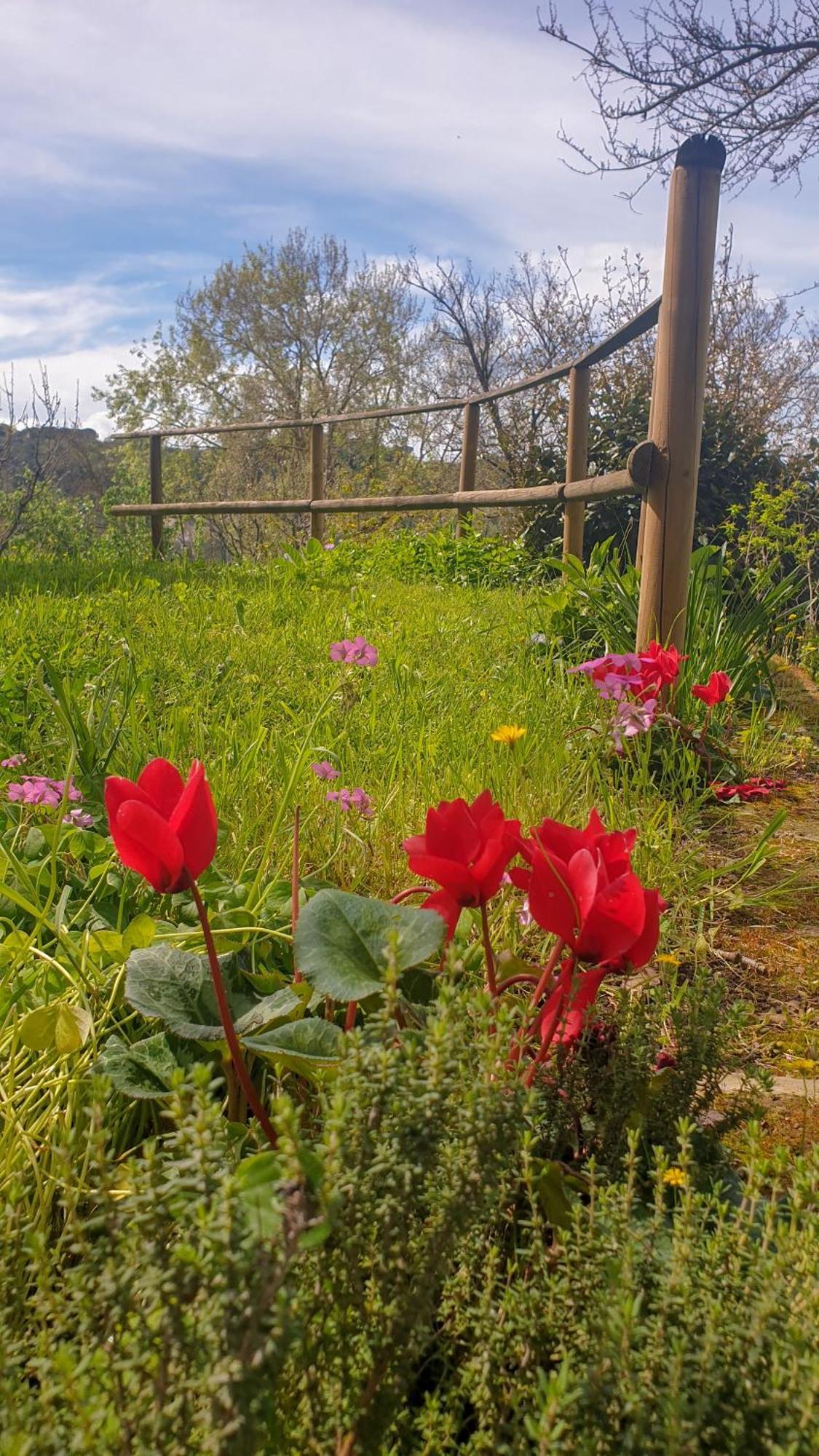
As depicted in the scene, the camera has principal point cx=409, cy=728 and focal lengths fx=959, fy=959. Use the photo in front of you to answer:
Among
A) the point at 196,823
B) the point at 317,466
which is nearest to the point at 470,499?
the point at 317,466

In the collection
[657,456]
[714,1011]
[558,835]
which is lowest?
[714,1011]

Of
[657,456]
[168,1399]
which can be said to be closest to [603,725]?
[657,456]

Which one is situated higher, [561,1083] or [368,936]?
[368,936]

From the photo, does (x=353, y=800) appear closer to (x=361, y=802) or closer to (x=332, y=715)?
(x=361, y=802)

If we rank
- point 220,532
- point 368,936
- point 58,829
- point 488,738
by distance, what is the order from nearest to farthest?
1. point 368,936
2. point 58,829
3. point 488,738
4. point 220,532

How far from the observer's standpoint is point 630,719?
239 centimetres

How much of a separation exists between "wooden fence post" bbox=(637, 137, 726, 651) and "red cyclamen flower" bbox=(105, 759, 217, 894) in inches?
93.6

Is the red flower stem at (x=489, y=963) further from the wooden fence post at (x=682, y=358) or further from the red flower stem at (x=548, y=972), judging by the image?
the wooden fence post at (x=682, y=358)

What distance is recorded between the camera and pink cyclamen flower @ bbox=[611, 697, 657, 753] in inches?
91.4

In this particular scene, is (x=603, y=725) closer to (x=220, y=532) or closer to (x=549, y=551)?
(x=549, y=551)

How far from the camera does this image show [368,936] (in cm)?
97

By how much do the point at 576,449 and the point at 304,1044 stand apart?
4440 millimetres

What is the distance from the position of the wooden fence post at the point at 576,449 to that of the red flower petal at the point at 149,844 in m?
4.11

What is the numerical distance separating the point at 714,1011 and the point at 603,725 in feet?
4.97
